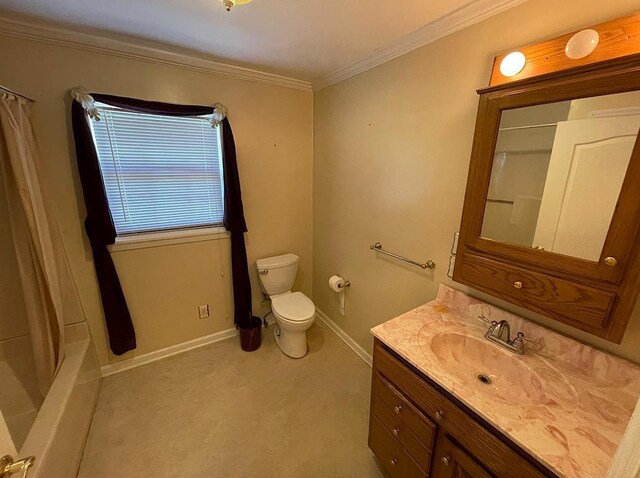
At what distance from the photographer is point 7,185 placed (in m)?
1.38

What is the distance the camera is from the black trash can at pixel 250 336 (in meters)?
2.30

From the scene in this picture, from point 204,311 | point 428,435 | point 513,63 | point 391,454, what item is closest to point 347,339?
point 391,454

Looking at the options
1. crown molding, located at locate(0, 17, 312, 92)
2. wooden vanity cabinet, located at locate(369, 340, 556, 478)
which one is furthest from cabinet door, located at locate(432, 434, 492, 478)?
crown molding, located at locate(0, 17, 312, 92)

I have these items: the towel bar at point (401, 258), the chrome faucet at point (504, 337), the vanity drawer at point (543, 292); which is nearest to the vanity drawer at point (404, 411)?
the chrome faucet at point (504, 337)

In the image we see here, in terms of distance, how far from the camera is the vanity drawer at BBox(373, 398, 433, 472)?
1078 mm

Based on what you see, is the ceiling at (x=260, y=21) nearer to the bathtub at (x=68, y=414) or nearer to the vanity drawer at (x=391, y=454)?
the bathtub at (x=68, y=414)

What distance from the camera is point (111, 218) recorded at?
5.88 ft

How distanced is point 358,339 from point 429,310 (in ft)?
3.36

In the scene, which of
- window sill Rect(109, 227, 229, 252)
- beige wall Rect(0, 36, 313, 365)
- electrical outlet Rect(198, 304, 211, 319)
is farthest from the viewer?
electrical outlet Rect(198, 304, 211, 319)

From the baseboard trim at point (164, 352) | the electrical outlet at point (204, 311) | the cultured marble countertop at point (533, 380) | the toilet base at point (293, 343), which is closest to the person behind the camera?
the cultured marble countertop at point (533, 380)

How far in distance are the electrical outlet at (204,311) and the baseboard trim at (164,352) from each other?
0.21 metres

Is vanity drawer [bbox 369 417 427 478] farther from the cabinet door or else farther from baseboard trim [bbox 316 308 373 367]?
baseboard trim [bbox 316 308 373 367]

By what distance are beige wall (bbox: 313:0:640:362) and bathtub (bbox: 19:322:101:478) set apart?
1.87 metres

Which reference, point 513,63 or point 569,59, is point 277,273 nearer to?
point 513,63
